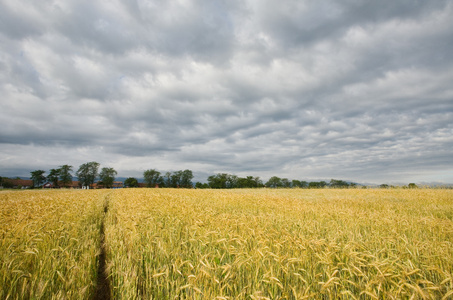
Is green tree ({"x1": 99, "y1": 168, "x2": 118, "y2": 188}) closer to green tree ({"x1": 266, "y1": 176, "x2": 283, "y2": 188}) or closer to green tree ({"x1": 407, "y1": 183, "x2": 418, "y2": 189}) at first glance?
green tree ({"x1": 266, "y1": 176, "x2": 283, "y2": 188})

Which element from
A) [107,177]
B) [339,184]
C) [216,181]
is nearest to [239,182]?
[216,181]

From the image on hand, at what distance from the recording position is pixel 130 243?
3820 mm

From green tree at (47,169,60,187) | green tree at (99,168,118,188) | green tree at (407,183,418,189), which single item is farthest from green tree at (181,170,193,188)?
green tree at (407,183,418,189)

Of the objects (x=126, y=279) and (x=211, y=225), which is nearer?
(x=126, y=279)

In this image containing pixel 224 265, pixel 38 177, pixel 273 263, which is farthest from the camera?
pixel 38 177

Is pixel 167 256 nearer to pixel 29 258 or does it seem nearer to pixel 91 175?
pixel 29 258

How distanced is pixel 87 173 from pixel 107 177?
11793 millimetres

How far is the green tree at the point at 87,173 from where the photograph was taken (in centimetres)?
12456

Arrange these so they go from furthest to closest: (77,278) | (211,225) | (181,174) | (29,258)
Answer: (181,174) → (211,225) → (29,258) → (77,278)

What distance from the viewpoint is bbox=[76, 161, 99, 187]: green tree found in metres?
125

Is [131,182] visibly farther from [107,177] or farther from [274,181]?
[274,181]

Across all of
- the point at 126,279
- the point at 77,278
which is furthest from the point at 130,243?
the point at 126,279

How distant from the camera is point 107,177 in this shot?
128 m

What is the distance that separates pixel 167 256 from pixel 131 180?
136614mm
